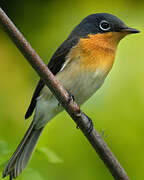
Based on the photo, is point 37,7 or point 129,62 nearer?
point 129,62

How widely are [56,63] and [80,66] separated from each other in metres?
0.28

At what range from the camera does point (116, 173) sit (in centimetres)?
260

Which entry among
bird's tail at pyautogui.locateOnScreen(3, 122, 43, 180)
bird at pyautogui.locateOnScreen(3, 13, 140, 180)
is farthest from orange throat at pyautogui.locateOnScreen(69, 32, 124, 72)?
bird's tail at pyautogui.locateOnScreen(3, 122, 43, 180)

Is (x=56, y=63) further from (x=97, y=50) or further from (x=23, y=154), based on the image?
(x=23, y=154)

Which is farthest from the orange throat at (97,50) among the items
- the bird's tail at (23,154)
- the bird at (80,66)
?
the bird's tail at (23,154)

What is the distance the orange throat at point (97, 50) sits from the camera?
3918 mm

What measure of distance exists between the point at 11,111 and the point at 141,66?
Answer: 1367 millimetres

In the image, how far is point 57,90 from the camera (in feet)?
8.41

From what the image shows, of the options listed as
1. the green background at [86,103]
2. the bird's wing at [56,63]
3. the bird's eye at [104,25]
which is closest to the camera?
the green background at [86,103]

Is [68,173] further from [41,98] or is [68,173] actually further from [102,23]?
[102,23]

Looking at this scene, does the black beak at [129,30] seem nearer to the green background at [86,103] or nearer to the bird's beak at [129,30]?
the bird's beak at [129,30]

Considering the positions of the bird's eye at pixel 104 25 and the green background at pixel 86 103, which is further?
the bird's eye at pixel 104 25

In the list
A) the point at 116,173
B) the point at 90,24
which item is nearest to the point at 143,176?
the point at 116,173

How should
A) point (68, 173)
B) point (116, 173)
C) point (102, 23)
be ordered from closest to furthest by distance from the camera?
point (116, 173) < point (68, 173) < point (102, 23)
